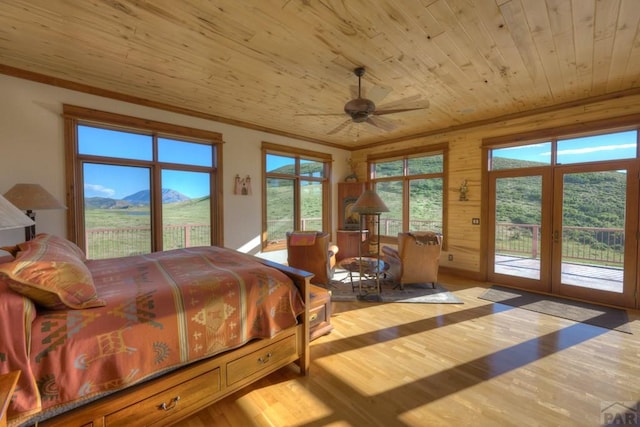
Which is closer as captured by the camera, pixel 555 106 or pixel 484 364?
pixel 484 364

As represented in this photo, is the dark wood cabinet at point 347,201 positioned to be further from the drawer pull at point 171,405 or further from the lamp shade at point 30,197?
the drawer pull at point 171,405

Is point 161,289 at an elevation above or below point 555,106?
below

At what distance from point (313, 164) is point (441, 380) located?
5046 millimetres

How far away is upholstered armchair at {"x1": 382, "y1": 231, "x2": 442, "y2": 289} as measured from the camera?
14.0 feet

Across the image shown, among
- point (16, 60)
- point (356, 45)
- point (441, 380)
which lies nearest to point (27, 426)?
point (441, 380)

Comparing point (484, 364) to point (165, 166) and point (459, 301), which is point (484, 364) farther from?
point (165, 166)

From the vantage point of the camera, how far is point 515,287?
14.9 feet

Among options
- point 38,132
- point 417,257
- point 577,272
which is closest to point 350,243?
point 417,257

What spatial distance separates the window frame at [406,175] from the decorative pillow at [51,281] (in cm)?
547

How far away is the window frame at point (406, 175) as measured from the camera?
5422mm

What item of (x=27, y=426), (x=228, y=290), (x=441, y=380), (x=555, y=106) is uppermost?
(x=555, y=106)

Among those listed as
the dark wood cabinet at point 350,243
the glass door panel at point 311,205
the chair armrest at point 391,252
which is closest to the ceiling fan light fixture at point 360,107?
the chair armrest at point 391,252

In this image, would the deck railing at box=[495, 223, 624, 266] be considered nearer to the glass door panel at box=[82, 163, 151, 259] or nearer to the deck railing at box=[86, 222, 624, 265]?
the deck railing at box=[86, 222, 624, 265]

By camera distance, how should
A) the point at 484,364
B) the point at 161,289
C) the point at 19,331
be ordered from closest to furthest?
1. the point at 19,331
2. the point at 161,289
3. the point at 484,364
